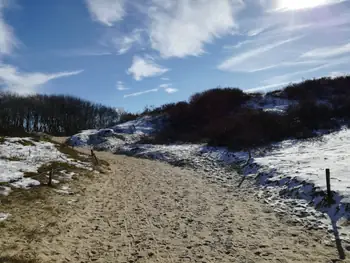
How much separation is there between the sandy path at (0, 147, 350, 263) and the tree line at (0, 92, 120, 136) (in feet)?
201

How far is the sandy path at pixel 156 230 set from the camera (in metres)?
7.23

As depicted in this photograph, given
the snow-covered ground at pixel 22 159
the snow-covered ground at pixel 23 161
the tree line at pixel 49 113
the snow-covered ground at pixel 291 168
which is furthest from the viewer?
the tree line at pixel 49 113

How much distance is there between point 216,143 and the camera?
25.8 metres

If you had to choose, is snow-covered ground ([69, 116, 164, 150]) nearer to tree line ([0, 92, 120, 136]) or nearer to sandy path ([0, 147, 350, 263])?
sandy path ([0, 147, 350, 263])

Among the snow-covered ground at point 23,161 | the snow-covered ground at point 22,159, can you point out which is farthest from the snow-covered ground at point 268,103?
the snow-covered ground at point 22,159

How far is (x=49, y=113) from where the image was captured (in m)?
77.6

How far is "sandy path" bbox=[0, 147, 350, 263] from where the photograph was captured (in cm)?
723

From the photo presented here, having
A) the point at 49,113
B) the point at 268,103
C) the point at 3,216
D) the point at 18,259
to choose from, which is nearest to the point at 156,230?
the point at 18,259

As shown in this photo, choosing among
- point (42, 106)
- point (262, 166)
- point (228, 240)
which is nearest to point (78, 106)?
point (42, 106)

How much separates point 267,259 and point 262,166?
388 inches

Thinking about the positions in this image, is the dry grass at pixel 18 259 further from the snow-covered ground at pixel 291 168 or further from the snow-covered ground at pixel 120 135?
the snow-covered ground at pixel 120 135

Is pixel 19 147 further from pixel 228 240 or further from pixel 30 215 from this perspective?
pixel 228 240

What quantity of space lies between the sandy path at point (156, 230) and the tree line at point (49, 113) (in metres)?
61.2

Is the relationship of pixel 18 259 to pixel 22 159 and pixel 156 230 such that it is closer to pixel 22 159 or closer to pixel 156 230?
pixel 156 230
